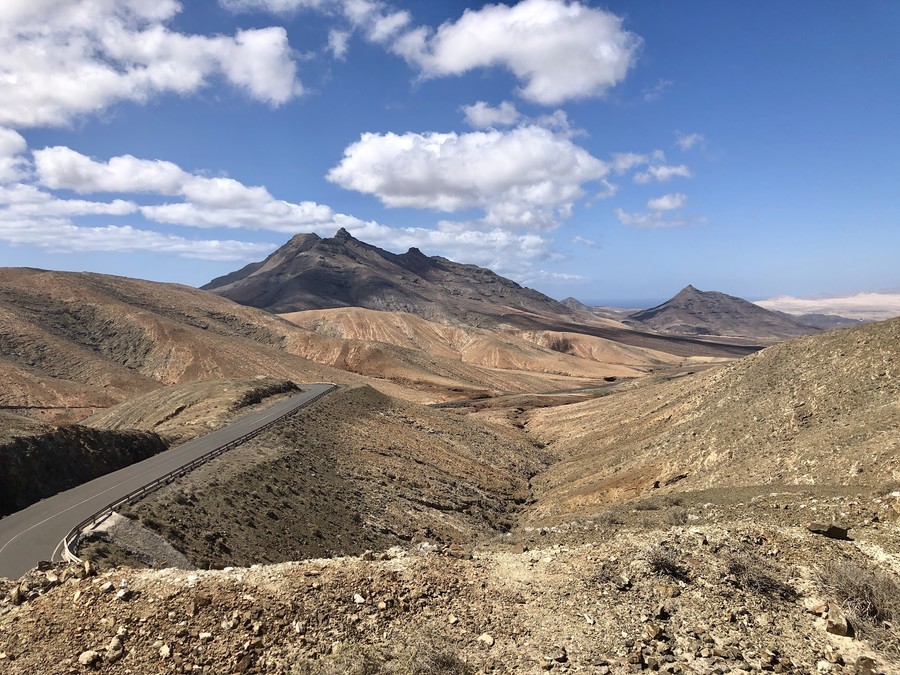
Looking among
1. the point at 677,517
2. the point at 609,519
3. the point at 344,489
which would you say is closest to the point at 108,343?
the point at 344,489

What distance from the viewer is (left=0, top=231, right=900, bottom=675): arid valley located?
872 centimetres

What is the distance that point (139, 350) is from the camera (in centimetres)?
7912

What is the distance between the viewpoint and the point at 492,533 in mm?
26406

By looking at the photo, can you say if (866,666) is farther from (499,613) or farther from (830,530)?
(499,613)

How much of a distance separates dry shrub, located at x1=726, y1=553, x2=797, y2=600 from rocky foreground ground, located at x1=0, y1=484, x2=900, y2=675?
0.03 meters

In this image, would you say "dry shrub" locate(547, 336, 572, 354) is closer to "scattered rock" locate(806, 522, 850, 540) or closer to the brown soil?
the brown soil

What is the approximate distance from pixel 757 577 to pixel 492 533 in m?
17.6

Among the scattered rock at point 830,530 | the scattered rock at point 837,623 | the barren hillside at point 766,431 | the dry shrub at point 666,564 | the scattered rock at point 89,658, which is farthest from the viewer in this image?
the barren hillside at point 766,431

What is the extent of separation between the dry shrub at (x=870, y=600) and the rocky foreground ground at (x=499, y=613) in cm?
3

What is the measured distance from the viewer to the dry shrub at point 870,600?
8.53m

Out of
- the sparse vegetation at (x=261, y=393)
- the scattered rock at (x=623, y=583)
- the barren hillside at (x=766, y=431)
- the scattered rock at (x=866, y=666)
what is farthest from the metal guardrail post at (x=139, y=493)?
the barren hillside at (x=766, y=431)

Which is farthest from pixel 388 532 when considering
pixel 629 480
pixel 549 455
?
pixel 549 455

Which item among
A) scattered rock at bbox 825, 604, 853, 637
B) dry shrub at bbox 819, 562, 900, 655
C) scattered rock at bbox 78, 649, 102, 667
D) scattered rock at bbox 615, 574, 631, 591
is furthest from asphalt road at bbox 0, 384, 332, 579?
dry shrub at bbox 819, 562, 900, 655

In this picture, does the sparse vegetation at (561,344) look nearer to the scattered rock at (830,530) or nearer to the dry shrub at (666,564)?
the scattered rock at (830,530)
